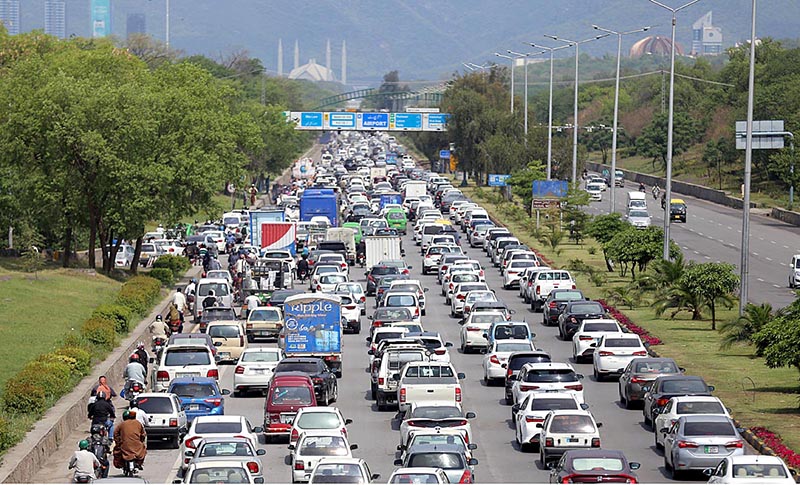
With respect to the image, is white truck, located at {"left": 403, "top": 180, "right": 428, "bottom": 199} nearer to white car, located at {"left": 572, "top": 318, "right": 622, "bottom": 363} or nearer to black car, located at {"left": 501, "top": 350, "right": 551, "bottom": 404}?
white car, located at {"left": 572, "top": 318, "right": 622, "bottom": 363}

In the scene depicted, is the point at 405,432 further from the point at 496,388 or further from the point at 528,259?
the point at 528,259

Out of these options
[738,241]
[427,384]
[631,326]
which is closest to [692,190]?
[738,241]

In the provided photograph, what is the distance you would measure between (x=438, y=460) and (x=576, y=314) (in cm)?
2311

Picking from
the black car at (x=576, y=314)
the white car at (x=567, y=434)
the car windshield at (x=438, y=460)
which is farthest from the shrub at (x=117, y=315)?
the car windshield at (x=438, y=460)

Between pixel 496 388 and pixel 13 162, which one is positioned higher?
pixel 13 162

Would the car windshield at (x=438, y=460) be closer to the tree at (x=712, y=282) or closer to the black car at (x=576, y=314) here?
the black car at (x=576, y=314)

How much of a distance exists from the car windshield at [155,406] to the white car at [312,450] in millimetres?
4296

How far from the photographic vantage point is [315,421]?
27875 mm

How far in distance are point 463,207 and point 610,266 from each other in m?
27.6

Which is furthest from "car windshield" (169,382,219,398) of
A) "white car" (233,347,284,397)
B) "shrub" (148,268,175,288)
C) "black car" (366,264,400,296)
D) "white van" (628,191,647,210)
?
"white van" (628,191,647,210)

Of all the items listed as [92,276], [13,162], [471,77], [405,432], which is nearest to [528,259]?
[92,276]

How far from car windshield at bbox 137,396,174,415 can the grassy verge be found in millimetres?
12112

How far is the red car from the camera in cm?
3056

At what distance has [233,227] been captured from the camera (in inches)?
3423
